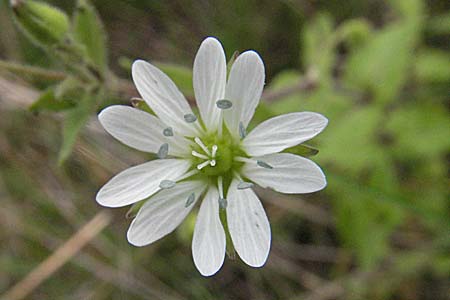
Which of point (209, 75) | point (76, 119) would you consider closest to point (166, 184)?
point (209, 75)

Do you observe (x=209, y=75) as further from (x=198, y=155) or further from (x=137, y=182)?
(x=137, y=182)

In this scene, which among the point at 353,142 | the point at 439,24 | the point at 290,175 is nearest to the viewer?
the point at 290,175

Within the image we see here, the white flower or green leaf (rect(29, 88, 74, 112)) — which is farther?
green leaf (rect(29, 88, 74, 112))

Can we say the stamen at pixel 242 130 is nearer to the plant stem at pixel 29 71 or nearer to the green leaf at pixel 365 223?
the plant stem at pixel 29 71

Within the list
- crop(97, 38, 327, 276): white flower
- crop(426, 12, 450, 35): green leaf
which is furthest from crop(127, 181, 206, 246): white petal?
crop(426, 12, 450, 35): green leaf

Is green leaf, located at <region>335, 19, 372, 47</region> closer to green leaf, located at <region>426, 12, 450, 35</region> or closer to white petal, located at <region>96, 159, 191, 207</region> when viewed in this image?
green leaf, located at <region>426, 12, 450, 35</region>

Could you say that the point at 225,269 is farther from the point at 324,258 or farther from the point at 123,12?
the point at 123,12
